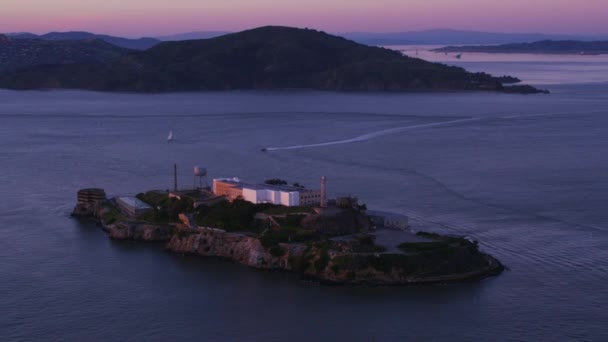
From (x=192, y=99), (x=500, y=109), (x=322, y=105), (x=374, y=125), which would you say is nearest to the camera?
(x=374, y=125)

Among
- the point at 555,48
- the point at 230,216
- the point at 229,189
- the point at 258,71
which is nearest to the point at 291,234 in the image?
the point at 230,216

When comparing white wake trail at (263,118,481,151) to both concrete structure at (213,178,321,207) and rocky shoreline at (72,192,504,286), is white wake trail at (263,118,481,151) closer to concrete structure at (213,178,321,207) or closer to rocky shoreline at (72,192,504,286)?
concrete structure at (213,178,321,207)

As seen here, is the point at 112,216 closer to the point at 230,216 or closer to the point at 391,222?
the point at 230,216

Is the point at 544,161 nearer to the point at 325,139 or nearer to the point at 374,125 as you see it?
the point at 325,139

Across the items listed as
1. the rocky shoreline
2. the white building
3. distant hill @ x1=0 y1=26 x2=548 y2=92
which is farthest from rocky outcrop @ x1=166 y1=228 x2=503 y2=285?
distant hill @ x1=0 y1=26 x2=548 y2=92

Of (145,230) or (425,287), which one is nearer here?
(425,287)

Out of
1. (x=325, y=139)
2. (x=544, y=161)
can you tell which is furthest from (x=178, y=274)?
(x=325, y=139)

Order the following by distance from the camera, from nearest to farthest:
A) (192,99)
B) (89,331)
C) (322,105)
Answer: (89,331) → (322,105) → (192,99)

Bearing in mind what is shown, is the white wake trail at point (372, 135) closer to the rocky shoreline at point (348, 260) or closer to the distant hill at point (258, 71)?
the rocky shoreline at point (348, 260)
